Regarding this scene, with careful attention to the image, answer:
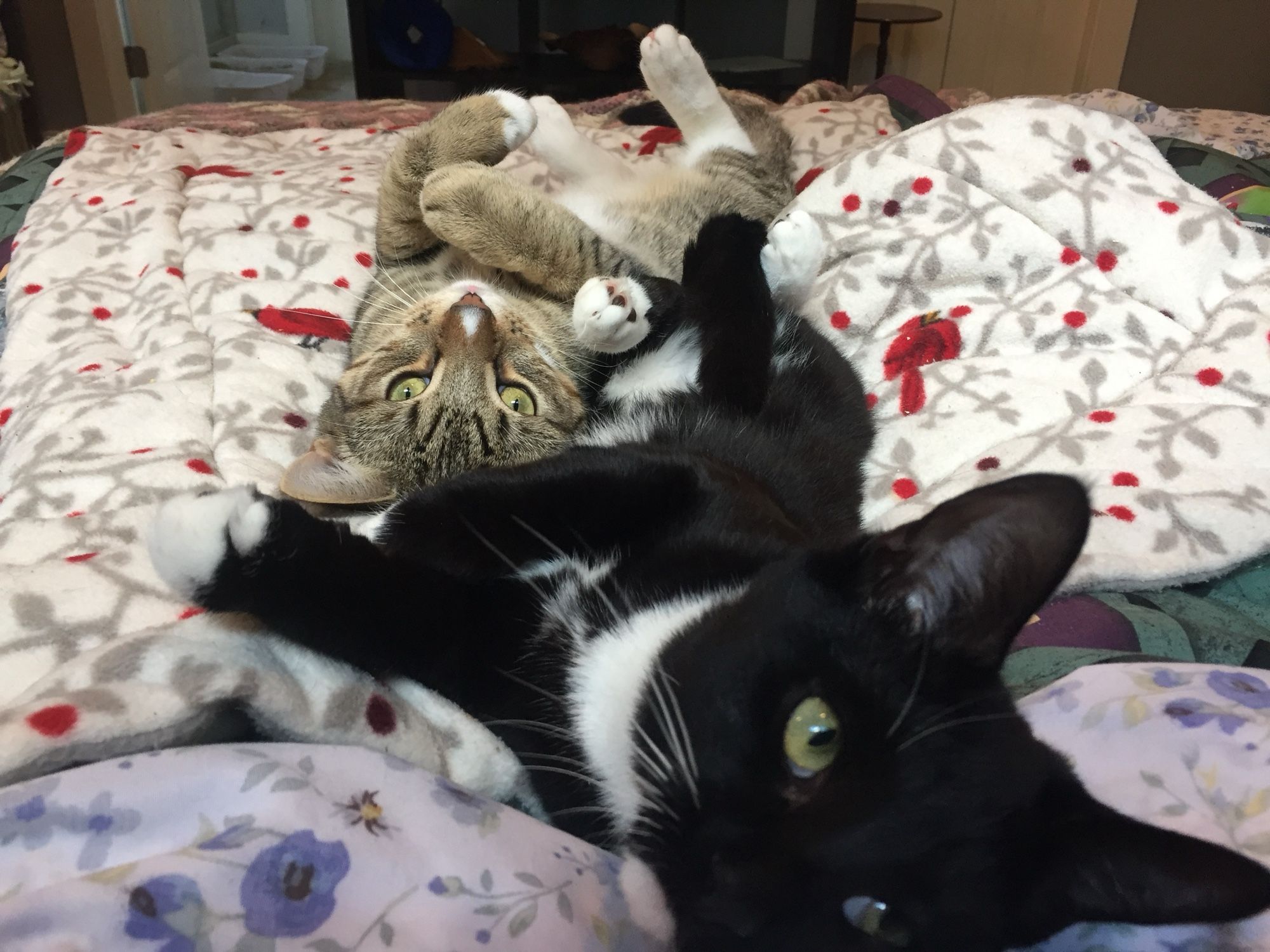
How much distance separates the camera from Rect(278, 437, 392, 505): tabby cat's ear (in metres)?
1.00

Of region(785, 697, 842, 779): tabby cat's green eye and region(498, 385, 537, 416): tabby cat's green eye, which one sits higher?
region(785, 697, 842, 779): tabby cat's green eye

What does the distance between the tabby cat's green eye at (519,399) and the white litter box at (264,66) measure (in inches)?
171

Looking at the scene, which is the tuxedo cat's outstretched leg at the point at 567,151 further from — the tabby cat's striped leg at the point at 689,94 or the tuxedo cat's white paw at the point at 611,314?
the tuxedo cat's white paw at the point at 611,314

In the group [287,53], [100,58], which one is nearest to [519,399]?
[100,58]

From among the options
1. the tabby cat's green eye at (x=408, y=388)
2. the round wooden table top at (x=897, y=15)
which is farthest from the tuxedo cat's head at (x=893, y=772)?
the round wooden table top at (x=897, y=15)

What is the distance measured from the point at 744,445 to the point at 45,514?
2.93 feet

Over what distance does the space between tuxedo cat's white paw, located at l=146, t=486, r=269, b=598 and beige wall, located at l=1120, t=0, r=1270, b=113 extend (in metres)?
5.03

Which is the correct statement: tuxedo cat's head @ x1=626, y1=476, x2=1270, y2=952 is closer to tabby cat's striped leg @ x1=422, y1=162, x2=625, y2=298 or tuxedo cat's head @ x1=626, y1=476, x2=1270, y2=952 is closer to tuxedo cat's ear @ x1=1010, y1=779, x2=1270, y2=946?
tuxedo cat's ear @ x1=1010, y1=779, x2=1270, y2=946

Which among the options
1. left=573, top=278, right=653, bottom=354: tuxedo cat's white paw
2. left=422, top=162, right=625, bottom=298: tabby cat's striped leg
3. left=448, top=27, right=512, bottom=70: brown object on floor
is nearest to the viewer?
left=573, top=278, right=653, bottom=354: tuxedo cat's white paw

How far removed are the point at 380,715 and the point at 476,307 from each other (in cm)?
69

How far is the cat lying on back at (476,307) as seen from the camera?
117 cm

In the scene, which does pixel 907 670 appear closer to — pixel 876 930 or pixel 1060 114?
pixel 876 930

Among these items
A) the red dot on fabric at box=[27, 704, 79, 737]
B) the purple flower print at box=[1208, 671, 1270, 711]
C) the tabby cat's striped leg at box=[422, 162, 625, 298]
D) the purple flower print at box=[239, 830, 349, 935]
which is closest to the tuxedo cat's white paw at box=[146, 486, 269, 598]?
the red dot on fabric at box=[27, 704, 79, 737]

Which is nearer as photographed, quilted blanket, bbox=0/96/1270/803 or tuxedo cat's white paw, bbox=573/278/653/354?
quilted blanket, bbox=0/96/1270/803
